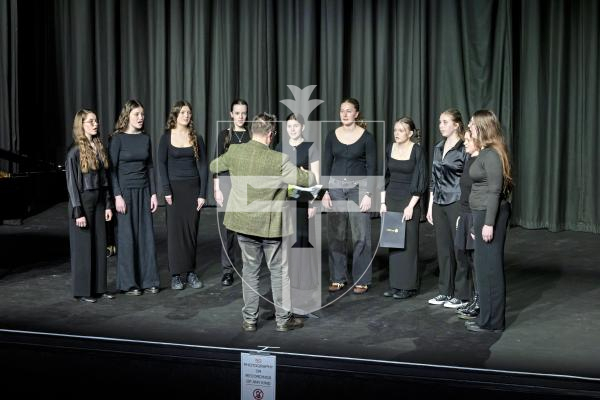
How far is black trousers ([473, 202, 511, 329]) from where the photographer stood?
185 inches

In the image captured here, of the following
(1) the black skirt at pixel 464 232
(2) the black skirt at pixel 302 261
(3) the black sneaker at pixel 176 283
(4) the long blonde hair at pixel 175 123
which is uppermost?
(4) the long blonde hair at pixel 175 123

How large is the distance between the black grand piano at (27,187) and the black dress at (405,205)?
8.64ft

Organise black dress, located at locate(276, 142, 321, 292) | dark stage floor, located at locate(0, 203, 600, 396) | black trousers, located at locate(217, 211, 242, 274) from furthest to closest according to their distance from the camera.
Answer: black trousers, located at locate(217, 211, 242, 274)
black dress, located at locate(276, 142, 321, 292)
dark stage floor, located at locate(0, 203, 600, 396)

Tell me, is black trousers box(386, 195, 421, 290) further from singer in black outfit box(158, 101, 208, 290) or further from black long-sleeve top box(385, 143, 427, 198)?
singer in black outfit box(158, 101, 208, 290)

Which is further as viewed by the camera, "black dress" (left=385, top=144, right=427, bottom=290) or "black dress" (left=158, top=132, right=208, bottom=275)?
"black dress" (left=158, top=132, right=208, bottom=275)

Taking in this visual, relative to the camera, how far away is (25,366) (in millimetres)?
3199

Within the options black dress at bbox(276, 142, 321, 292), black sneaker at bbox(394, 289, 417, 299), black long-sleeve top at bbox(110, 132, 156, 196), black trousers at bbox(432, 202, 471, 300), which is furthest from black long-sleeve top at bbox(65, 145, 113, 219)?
black trousers at bbox(432, 202, 471, 300)

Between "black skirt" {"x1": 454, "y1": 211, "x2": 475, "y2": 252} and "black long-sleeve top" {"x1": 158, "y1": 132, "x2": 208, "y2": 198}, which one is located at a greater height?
"black long-sleeve top" {"x1": 158, "y1": 132, "x2": 208, "y2": 198}

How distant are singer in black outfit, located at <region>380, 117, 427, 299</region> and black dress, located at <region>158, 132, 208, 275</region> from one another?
125 centimetres

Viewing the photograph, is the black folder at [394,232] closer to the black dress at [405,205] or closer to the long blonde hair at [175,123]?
the black dress at [405,205]

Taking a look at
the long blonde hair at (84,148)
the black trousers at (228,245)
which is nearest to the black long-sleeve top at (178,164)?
the black trousers at (228,245)

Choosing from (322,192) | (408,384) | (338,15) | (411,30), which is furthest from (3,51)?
(408,384)

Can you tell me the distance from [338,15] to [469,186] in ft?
14.2

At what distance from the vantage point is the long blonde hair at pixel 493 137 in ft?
15.2
